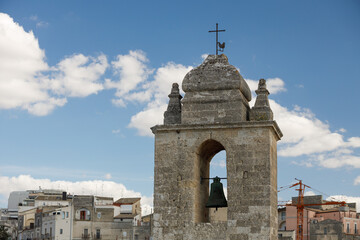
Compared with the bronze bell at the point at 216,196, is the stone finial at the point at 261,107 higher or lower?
higher

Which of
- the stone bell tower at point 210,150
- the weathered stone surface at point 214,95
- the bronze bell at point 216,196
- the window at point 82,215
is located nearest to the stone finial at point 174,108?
the stone bell tower at point 210,150

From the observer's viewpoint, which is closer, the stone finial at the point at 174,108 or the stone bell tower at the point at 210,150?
the stone bell tower at the point at 210,150

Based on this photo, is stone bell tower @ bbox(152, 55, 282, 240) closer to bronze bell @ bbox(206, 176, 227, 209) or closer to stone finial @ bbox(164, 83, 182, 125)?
stone finial @ bbox(164, 83, 182, 125)

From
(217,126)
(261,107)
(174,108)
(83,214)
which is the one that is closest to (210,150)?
(217,126)

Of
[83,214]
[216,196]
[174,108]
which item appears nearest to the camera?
[216,196]

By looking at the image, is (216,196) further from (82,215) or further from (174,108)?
(82,215)

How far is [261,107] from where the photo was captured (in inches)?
637

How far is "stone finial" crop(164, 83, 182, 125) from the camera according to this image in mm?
16438

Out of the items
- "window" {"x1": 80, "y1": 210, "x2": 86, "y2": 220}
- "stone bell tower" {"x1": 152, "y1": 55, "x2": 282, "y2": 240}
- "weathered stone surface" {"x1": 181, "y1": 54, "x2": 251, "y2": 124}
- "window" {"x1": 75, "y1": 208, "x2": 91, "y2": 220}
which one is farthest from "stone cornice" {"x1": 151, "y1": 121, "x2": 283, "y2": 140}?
"window" {"x1": 80, "y1": 210, "x2": 86, "y2": 220}

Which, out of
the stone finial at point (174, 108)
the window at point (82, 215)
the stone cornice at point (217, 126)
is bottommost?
the window at point (82, 215)

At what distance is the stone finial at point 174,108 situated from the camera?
1644 centimetres

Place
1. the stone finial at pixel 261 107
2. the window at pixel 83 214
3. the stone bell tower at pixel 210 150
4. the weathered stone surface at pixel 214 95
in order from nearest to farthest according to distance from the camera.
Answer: the stone bell tower at pixel 210 150, the weathered stone surface at pixel 214 95, the stone finial at pixel 261 107, the window at pixel 83 214

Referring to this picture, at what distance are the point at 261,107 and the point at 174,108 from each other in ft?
7.69

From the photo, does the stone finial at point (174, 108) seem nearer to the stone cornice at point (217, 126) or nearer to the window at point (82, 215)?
the stone cornice at point (217, 126)
